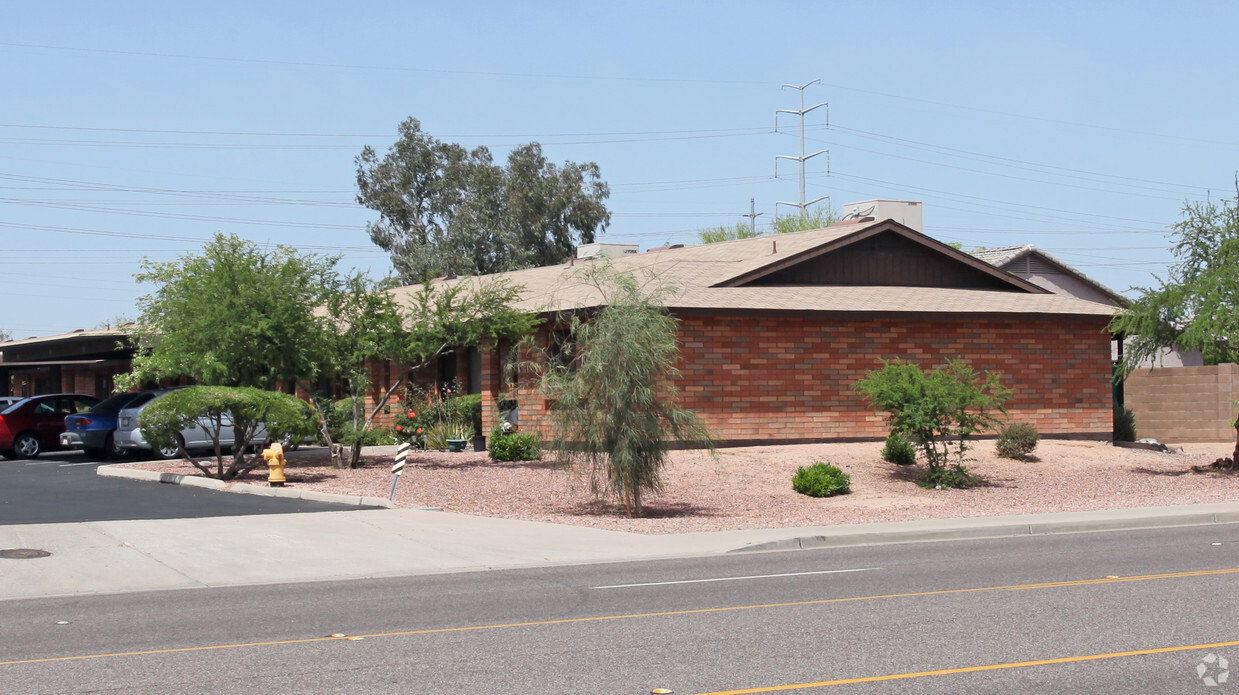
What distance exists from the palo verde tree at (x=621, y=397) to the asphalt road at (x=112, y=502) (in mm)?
3885

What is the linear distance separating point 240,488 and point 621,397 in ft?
24.6

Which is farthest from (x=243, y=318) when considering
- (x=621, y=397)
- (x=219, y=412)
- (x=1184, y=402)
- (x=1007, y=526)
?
(x=1184, y=402)

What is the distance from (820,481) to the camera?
21500 mm

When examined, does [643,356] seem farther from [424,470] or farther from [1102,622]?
[1102,622]

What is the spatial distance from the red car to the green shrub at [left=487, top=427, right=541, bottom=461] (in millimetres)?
12224

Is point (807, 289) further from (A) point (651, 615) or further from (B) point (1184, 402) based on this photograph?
(A) point (651, 615)

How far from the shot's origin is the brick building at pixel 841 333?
2567 centimetres

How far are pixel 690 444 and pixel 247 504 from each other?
927 cm

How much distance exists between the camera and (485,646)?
356 inches

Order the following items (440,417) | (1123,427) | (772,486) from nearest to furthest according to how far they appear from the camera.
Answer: (772,486) < (440,417) < (1123,427)

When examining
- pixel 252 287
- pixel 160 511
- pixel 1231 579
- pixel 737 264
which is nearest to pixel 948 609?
pixel 1231 579

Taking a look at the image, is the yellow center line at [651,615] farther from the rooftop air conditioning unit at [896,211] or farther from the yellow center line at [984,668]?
the rooftop air conditioning unit at [896,211]

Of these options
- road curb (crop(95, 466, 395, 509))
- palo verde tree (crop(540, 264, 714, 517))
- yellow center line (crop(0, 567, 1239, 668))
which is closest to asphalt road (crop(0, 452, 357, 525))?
road curb (crop(95, 466, 395, 509))

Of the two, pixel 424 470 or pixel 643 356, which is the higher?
pixel 643 356
